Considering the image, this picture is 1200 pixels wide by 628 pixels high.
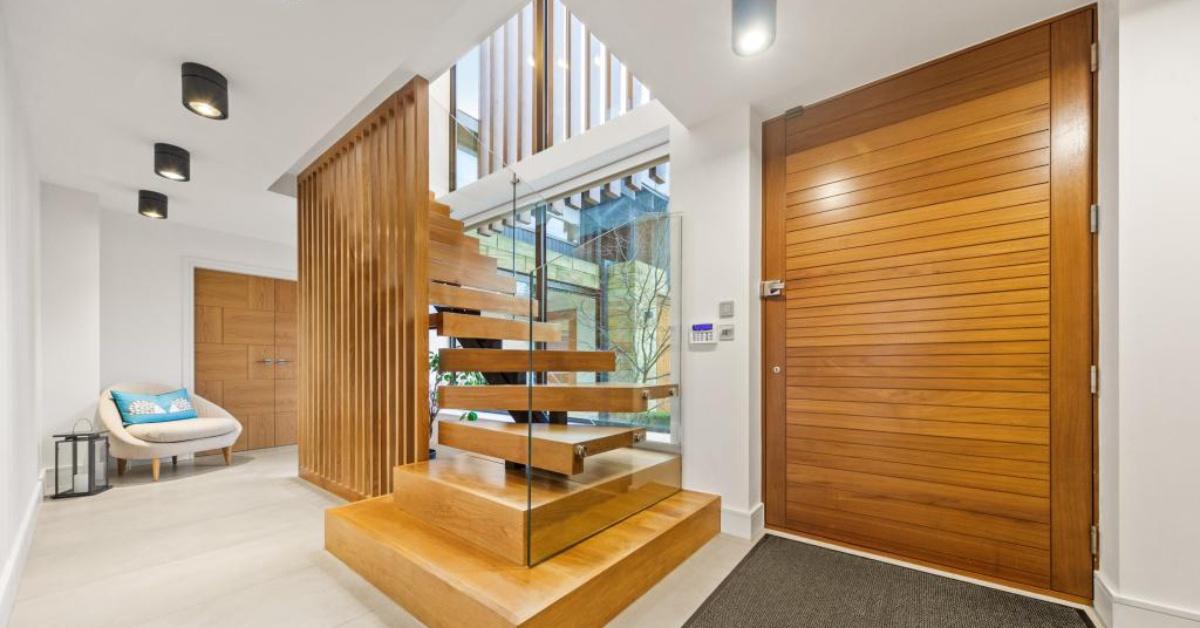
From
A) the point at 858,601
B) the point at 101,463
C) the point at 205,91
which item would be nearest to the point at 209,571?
the point at 205,91

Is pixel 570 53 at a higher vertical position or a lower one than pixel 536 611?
higher

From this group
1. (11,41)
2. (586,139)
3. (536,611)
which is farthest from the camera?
(586,139)

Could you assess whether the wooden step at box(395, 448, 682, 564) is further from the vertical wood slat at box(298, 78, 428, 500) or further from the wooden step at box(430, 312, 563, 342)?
the wooden step at box(430, 312, 563, 342)

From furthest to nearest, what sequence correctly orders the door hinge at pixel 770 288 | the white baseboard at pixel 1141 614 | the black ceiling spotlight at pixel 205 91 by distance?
the door hinge at pixel 770 288 < the black ceiling spotlight at pixel 205 91 < the white baseboard at pixel 1141 614

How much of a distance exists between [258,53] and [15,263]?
1.50 metres

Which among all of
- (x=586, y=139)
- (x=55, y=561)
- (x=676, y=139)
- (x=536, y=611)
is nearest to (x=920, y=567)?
(x=536, y=611)

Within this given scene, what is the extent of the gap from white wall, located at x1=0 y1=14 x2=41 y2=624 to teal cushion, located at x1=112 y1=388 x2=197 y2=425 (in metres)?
1.14

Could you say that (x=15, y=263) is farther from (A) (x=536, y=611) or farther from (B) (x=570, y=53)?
(B) (x=570, y=53)

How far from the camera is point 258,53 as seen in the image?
7.50 ft

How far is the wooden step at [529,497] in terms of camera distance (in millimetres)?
1881

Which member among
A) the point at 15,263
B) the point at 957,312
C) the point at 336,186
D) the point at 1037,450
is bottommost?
the point at 1037,450

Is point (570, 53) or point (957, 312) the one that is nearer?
point (957, 312)

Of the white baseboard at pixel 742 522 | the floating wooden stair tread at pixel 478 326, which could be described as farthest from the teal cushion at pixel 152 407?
the white baseboard at pixel 742 522

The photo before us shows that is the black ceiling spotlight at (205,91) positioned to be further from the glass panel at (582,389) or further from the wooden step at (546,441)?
the wooden step at (546,441)
